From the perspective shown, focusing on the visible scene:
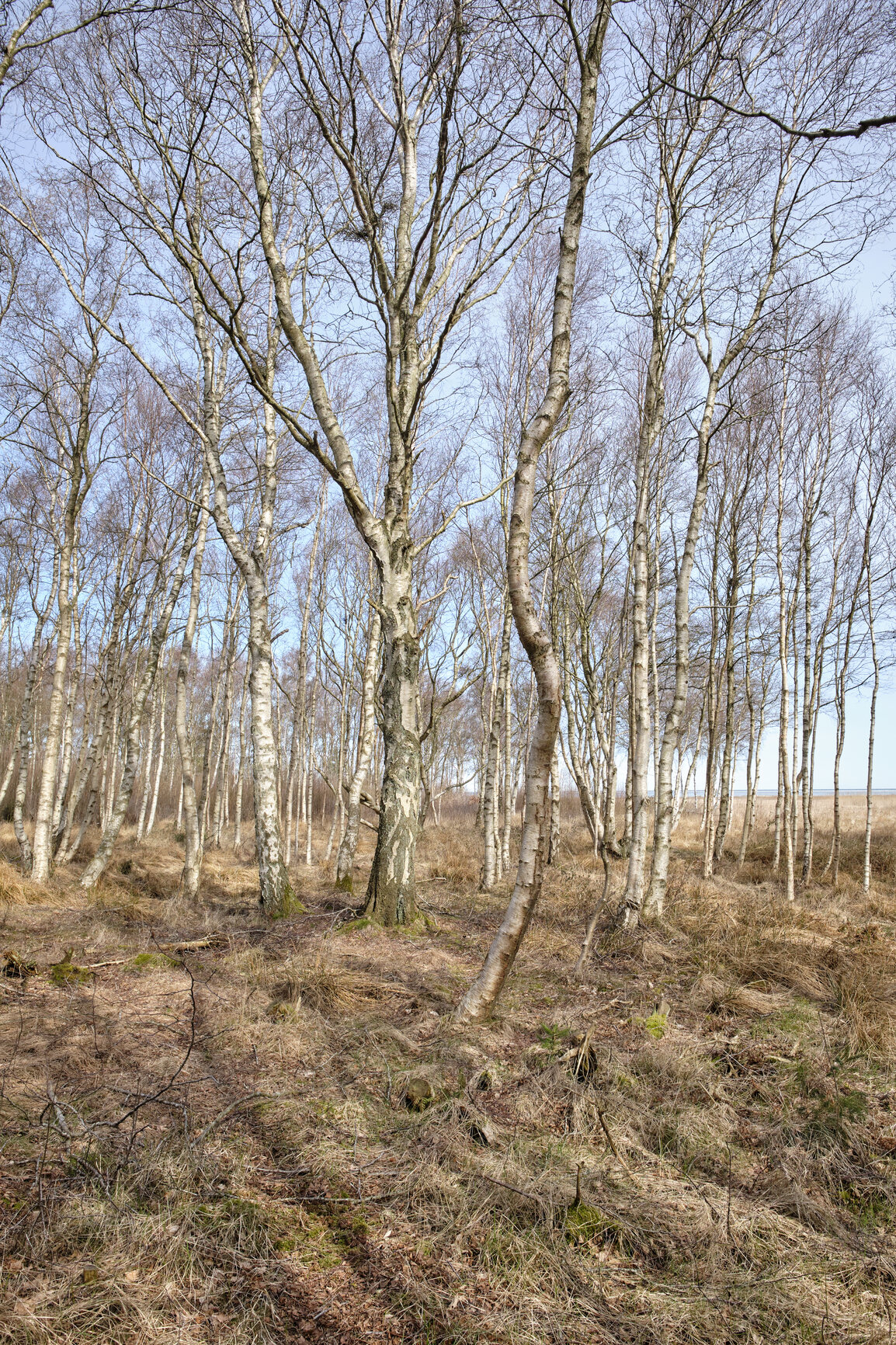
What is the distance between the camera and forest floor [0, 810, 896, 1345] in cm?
197

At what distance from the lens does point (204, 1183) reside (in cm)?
236

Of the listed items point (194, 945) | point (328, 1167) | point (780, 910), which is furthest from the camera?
point (780, 910)

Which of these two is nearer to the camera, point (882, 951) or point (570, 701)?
point (882, 951)

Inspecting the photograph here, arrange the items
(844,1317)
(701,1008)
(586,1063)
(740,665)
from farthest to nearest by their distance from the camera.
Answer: (740,665) < (701,1008) < (586,1063) < (844,1317)

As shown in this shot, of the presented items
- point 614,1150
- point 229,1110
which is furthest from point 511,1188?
point 229,1110

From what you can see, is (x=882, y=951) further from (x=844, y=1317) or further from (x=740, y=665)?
(x=740, y=665)

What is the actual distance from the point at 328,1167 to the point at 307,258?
876 cm

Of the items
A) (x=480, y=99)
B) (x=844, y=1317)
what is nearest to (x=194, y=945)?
(x=844, y=1317)

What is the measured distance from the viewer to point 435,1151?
268 centimetres

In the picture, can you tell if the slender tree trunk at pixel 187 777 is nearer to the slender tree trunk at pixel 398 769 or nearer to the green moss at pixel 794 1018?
the slender tree trunk at pixel 398 769

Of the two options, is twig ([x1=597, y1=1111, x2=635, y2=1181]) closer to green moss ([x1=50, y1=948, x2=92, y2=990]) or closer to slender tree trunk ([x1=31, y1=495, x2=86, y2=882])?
green moss ([x1=50, y1=948, x2=92, y2=990])

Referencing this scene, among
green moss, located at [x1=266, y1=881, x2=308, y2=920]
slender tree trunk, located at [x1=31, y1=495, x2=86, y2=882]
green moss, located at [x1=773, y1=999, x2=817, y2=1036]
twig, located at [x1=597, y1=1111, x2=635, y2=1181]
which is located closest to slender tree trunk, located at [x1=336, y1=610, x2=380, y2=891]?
green moss, located at [x1=266, y1=881, x2=308, y2=920]

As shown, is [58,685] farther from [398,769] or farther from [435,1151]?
[435,1151]

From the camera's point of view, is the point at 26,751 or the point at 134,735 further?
the point at 26,751
